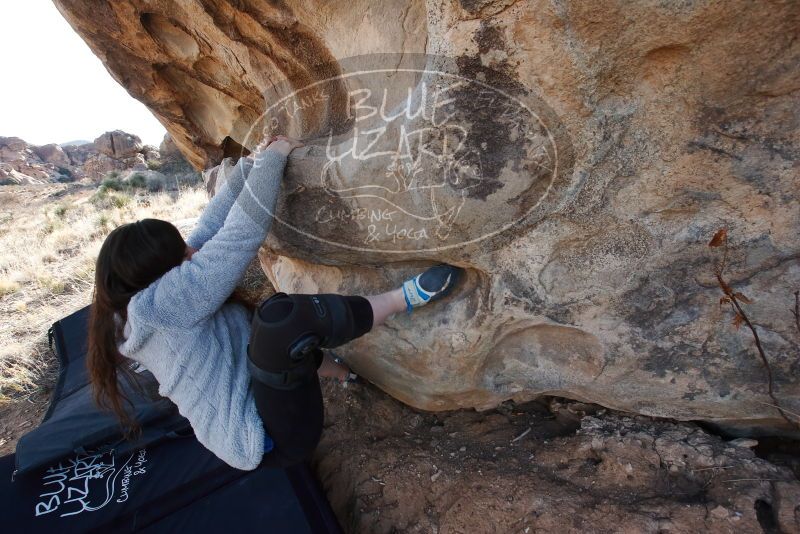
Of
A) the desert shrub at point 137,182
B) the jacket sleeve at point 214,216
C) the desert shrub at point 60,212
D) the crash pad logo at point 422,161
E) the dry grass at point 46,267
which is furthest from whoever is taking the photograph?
the desert shrub at point 137,182

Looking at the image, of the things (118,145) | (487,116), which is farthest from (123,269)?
(118,145)

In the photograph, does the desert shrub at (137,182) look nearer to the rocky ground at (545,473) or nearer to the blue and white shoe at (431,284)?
the rocky ground at (545,473)

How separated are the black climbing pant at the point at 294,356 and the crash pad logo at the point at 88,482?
0.88m

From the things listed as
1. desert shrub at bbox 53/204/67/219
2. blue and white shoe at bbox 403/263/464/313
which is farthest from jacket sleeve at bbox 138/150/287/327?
desert shrub at bbox 53/204/67/219

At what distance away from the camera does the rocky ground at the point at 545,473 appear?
1.43m

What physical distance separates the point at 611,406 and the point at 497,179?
98 centimetres

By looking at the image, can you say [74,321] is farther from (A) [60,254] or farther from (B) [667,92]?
(B) [667,92]

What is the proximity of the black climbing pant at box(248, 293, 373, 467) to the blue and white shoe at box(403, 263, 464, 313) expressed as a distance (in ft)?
0.58

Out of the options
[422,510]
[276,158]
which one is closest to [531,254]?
[276,158]

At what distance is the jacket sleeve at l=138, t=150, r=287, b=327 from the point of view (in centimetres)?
148

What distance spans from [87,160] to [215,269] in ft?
80.1

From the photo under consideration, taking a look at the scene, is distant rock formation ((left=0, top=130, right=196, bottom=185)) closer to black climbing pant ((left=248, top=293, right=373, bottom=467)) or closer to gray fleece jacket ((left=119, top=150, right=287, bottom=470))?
gray fleece jacket ((left=119, top=150, right=287, bottom=470))

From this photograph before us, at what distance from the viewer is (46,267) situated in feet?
19.9

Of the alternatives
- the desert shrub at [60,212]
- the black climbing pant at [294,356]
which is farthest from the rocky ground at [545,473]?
the desert shrub at [60,212]
